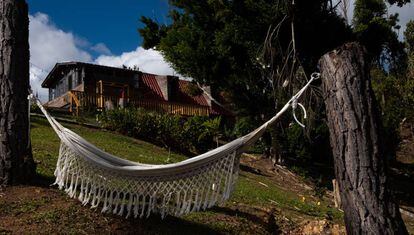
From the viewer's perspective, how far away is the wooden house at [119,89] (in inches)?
801

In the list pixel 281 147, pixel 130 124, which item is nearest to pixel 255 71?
pixel 281 147

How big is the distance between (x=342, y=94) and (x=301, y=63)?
34.1 ft

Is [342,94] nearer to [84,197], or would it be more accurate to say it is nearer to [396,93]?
[84,197]

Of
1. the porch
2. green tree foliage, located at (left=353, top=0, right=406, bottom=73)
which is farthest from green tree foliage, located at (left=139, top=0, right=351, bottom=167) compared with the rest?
the porch

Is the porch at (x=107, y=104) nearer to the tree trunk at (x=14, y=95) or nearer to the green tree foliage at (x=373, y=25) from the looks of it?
the green tree foliage at (x=373, y=25)

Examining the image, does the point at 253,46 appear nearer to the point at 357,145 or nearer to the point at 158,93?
the point at 357,145

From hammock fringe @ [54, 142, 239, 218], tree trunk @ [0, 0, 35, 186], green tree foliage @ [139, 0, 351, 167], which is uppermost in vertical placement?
green tree foliage @ [139, 0, 351, 167]

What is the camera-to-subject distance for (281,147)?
15648mm

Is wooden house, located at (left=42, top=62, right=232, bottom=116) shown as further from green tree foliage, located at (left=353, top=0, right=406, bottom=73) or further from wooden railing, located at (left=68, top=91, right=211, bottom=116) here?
green tree foliage, located at (left=353, top=0, right=406, bottom=73)

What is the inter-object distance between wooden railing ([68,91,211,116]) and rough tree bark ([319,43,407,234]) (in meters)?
14.8

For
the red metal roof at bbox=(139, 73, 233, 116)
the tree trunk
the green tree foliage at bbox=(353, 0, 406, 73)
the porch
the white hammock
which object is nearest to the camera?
the white hammock

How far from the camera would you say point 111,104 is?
1800 cm

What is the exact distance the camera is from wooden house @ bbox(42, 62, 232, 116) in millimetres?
20336

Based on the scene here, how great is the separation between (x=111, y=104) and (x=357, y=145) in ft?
50.1
